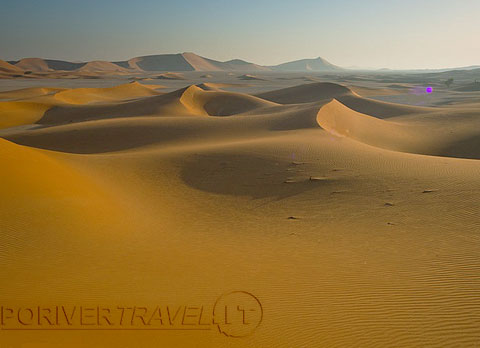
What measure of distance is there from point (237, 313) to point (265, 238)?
278cm

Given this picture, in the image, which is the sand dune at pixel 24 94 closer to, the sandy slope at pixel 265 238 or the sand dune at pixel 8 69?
→ the sandy slope at pixel 265 238

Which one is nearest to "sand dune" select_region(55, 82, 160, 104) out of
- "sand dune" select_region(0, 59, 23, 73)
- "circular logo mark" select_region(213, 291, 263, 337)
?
"circular logo mark" select_region(213, 291, 263, 337)

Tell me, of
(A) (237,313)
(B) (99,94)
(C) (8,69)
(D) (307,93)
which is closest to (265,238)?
(A) (237,313)

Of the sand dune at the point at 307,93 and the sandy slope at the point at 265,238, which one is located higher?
the sand dune at the point at 307,93

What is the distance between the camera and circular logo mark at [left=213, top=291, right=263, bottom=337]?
4.14 m

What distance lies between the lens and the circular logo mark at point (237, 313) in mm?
4141

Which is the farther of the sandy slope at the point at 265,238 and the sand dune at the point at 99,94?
the sand dune at the point at 99,94

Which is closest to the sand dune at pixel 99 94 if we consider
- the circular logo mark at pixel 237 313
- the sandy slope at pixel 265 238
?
the sandy slope at pixel 265 238

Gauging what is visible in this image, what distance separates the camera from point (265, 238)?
23.3 feet

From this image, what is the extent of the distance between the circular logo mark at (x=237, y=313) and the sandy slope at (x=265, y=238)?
125mm

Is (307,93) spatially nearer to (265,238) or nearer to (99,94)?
(99,94)

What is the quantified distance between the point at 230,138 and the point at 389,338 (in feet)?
51.5

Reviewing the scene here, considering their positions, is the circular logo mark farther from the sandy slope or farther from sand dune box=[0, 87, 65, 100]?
sand dune box=[0, 87, 65, 100]

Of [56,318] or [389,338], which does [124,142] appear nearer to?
[56,318]
